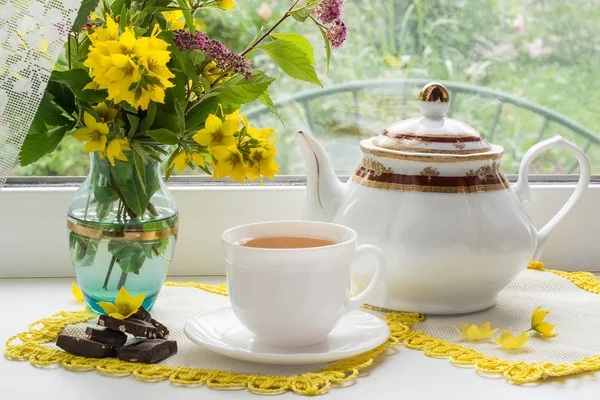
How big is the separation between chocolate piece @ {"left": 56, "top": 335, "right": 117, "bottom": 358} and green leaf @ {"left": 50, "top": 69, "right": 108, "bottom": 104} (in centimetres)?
21

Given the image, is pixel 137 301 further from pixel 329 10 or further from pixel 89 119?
pixel 329 10

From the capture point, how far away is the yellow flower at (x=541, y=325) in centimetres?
79

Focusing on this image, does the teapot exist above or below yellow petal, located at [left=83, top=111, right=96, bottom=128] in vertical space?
below

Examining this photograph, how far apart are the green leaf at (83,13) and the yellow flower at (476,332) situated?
0.44 metres

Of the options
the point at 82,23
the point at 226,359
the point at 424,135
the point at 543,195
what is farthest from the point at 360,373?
the point at 543,195

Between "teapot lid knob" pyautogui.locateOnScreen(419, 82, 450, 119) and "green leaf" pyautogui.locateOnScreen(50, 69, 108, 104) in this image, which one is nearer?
"green leaf" pyautogui.locateOnScreen(50, 69, 108, 104)

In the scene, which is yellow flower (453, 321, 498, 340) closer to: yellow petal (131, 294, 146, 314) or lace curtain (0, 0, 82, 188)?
yellow petal (131, 294, 146, 314)

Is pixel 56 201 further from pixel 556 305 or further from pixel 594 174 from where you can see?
pixel 594 174

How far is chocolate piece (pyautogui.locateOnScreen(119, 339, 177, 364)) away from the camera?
2.31ft

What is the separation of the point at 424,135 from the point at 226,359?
11.8 inches

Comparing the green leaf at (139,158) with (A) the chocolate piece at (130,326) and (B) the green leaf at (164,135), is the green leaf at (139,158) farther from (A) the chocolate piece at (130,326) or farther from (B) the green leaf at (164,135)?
(A) the chocolate piece at (130,326)

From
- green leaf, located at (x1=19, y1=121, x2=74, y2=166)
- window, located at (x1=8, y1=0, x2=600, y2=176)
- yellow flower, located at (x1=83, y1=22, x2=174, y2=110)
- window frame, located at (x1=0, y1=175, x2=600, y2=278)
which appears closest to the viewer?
yellow flower, located at (x1=83, y1=22, x2=174, y2=110)

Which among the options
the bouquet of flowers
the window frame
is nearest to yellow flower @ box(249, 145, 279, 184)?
the bouquet of flowers

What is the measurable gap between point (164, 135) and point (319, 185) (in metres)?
0.22
